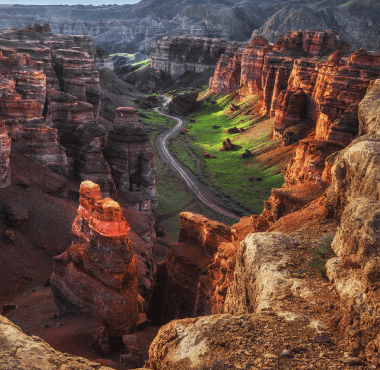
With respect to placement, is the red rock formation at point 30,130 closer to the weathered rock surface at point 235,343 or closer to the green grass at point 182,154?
the weathered rock surface at point 235,343

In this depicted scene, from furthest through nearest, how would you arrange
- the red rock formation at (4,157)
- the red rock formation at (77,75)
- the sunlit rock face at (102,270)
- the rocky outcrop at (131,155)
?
the red rock formation at (77,75)
the rocky outcrop at (131,155)
the red rock formation at (4,157)
the sunlit rock face at (102,270)

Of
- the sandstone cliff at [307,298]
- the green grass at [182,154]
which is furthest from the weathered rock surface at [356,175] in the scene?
the green grass at [182,154]

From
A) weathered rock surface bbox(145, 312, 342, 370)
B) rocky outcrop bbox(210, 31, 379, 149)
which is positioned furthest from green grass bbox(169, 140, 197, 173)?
weathered rock surface bbox(145, 312, 342, 370)

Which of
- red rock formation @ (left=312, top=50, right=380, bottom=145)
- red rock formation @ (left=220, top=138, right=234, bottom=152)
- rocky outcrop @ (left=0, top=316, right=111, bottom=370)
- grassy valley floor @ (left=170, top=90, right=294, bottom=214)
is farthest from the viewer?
red rock formation @ (left=220, top=138, right=234, bottom=152)

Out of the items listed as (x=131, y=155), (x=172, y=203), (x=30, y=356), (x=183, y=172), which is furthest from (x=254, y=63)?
(x=30, y=356)

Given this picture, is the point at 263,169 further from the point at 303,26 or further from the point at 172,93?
the point at 303,26

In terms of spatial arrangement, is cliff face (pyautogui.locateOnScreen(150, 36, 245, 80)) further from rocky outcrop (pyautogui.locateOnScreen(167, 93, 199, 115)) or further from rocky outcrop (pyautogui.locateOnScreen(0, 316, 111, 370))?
rocky outcrop (pyautogui.locateOnScreen(0, 316, 111, 370))

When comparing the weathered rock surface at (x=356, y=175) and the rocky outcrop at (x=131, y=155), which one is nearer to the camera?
the weathered rock surface at (x=356, y=175)
